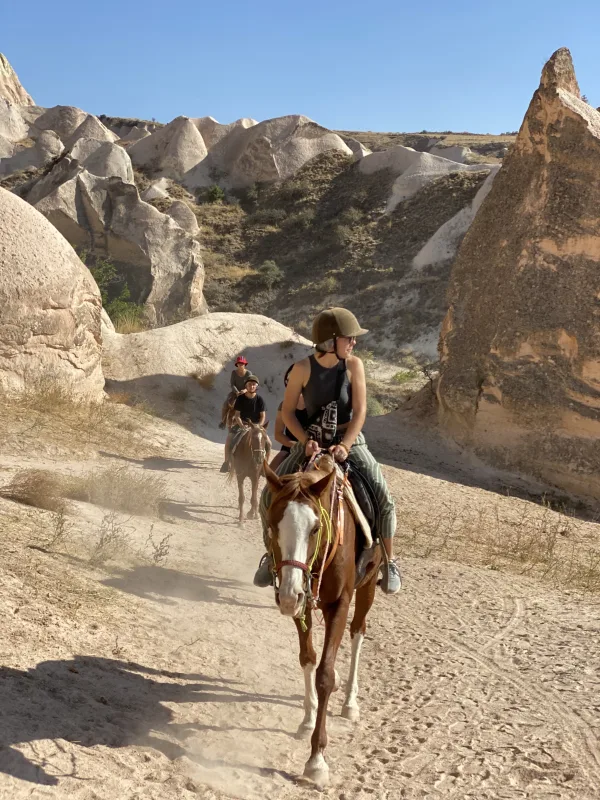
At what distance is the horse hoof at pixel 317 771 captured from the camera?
4.10m

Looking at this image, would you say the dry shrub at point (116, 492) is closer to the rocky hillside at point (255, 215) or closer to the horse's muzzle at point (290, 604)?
the horse's muzzle at point (290, 604)

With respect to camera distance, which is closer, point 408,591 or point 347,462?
point 347,462

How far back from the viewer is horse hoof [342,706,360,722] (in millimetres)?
4965

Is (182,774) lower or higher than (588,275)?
lower

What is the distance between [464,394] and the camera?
1791 centimetres

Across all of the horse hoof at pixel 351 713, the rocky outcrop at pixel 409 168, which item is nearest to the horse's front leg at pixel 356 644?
the horse hoof at pixel 351 713

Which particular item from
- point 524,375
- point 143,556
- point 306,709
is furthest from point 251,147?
point 306,709

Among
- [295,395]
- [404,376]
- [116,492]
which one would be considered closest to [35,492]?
[116,492]

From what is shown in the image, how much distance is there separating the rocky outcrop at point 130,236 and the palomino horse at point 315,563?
23.2 m

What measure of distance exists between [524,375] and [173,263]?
14.7 m

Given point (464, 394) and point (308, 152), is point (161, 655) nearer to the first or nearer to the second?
point (464, 394)

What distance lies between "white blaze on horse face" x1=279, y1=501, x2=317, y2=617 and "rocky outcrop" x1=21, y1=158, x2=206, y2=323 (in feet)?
77.1

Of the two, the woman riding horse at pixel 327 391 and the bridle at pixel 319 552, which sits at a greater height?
the woman riding horse at pixel 327 391

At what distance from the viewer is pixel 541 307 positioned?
1645 cm
